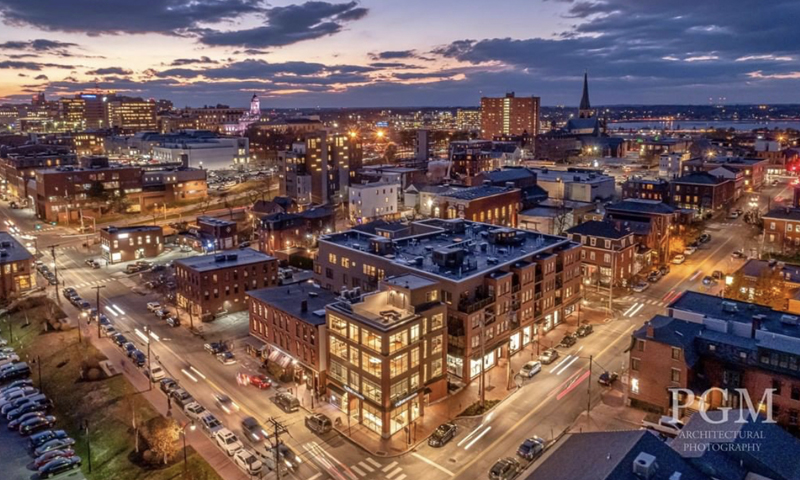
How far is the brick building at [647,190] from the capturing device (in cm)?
10006

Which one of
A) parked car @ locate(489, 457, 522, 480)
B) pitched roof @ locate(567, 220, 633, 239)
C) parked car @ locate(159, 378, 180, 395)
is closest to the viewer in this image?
parked car @ locate(489, 457, 522, 480)

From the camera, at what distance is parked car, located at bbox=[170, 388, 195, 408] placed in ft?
130

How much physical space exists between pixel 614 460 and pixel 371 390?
57.6 feet

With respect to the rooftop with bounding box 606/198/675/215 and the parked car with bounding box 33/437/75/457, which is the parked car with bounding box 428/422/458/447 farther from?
the rooftop with bounding box 606/198/675/215

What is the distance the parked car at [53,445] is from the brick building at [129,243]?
44653 millimetres

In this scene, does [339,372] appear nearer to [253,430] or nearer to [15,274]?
[253,430]

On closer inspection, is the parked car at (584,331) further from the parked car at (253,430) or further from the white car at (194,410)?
the white car at (194,410)

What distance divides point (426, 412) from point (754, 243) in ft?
211

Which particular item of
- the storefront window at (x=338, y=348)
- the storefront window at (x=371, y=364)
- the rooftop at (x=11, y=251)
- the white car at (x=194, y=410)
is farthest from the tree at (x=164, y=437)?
the rooftop at (x=11, y=251)

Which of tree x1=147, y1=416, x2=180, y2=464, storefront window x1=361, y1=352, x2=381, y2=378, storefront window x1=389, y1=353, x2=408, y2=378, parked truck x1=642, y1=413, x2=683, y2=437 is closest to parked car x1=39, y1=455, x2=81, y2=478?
tree x1=147, y1=416, x2=180, y2=464

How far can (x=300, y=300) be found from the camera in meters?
47.1

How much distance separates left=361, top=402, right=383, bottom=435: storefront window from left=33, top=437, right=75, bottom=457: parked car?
64.1 feet

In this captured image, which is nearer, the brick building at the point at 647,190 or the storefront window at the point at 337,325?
the storefront window at the point at 337,325

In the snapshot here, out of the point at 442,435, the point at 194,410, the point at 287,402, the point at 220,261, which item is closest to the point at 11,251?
the point at 220,261
